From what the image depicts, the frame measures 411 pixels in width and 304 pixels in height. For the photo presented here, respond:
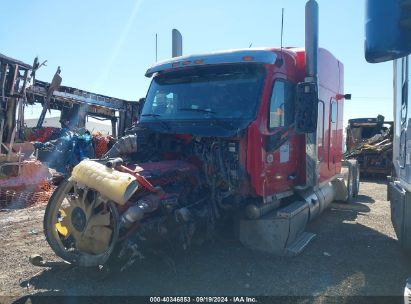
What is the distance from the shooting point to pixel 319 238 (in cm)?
611

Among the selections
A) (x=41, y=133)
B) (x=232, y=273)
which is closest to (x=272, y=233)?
(x=232, y=273)

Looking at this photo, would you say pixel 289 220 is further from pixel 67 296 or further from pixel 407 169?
pixel 67 296

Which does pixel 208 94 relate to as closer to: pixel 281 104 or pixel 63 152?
pixel 281 104

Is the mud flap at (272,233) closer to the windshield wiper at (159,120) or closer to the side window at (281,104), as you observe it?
the side window at (281,104)

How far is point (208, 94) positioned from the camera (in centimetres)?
521

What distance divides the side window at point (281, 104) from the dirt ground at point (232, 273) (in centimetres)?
186

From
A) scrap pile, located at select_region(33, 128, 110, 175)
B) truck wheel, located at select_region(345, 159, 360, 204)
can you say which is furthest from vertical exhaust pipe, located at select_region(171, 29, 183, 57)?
scrap pile, located at select_region(33, 128, 110, 175)

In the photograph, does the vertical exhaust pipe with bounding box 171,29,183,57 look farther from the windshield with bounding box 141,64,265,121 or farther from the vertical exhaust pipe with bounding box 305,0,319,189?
the vertical exhaust pipe with bounding box 305,0,319,189

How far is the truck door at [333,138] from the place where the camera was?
23.8ft

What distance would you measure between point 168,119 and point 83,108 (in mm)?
12364

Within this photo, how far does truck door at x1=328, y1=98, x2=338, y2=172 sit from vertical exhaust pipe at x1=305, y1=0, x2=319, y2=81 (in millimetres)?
1848

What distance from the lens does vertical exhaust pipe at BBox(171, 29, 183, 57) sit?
742 cm

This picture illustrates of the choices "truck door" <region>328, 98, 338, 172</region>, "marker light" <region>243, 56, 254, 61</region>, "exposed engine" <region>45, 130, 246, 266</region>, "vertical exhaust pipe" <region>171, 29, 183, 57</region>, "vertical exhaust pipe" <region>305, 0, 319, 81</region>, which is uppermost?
"vertical exhaust pipe" <region>171, 29, 183, 57</region>

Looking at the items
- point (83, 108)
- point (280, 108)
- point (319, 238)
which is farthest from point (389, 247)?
point (83, 108)
